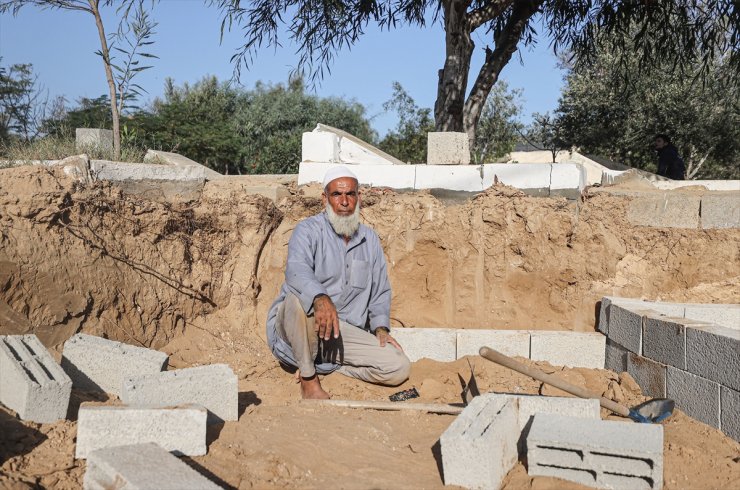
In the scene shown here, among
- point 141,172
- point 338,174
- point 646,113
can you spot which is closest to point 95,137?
point 141,172

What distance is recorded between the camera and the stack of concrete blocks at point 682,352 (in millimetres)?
4102

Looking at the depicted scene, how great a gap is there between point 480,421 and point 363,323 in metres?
2.06

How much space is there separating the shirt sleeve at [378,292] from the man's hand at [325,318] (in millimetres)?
745

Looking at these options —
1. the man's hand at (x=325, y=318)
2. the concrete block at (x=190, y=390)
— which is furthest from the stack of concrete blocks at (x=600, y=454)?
the concrete block at (x=190, y=390)

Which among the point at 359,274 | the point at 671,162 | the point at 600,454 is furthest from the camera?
the point at 671,162

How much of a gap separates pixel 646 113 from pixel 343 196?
12971mm

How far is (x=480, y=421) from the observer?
A: 3428 mm

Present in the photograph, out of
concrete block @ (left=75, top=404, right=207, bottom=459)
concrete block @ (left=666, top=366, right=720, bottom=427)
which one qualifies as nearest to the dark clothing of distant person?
concrete block @ (left=666, top=366, right=720, bottom=427)

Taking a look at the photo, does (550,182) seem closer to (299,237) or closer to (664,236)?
(664,236)

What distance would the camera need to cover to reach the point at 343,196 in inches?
205

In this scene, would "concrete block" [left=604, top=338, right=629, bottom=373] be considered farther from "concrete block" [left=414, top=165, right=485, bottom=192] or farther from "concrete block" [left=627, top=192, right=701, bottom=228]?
"concrete block" [left=414, top=165, right=485, bottom=192]

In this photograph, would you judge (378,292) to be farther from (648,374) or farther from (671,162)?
(671,162)

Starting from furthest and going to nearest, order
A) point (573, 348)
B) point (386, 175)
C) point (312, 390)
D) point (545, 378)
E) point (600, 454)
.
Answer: point (386, 175) < point (573, 348) < point (312, 390) < point (545, 378) < point (600, 454)

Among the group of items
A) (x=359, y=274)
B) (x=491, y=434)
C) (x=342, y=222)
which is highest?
(x=342, y=222)
